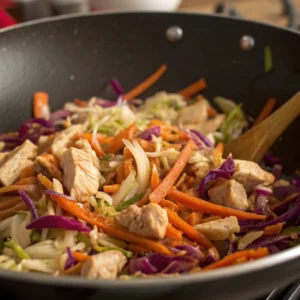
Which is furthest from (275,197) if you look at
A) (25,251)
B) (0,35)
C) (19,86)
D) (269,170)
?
(0,35)

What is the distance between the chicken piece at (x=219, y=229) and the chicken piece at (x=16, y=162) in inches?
Result: 30.9

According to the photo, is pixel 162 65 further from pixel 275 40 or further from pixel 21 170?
pixel 21 170

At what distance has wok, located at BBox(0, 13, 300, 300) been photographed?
246cm

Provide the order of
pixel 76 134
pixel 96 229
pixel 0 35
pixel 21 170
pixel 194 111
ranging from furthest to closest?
1. pixel 194 111
2. pixel 0 35
3. pixel 76 134
4. pixel 21 170
5. pixel 96 229

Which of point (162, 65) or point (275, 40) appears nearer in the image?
point (275, 40)

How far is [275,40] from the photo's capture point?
248 cm

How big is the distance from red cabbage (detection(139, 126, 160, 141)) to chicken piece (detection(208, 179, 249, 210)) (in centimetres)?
39

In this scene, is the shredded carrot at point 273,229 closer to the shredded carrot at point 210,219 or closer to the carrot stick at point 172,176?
the shredded carrot at point 210,219

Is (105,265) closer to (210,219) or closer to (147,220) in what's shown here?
(147,220)

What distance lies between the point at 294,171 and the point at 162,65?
91 centimetres

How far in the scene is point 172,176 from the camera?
1.94 metres

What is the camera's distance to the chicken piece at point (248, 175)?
79.7 inches

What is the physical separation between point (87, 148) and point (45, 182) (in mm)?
260

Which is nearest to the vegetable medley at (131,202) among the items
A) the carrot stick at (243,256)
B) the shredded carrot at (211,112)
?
the carrot stick at (243,256)
